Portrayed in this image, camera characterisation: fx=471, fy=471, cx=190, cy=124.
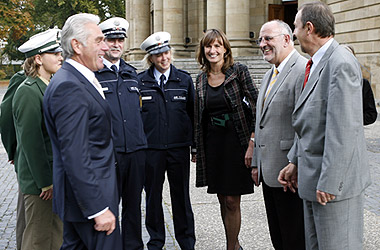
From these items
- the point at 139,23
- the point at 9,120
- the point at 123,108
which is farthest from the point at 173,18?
the point at 9,120

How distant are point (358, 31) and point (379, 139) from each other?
924 cm

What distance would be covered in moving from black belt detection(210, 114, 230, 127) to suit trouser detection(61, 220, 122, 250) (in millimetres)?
1910

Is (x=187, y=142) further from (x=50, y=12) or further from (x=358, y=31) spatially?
(x=50, y=12)

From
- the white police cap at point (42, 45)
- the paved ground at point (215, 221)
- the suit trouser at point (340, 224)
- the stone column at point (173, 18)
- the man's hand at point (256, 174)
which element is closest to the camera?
the suit trouser at point (340, 224)

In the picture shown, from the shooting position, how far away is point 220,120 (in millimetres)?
4582

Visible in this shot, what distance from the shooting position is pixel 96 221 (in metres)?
2.74

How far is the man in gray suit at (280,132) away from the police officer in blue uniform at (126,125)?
1193 millimetres

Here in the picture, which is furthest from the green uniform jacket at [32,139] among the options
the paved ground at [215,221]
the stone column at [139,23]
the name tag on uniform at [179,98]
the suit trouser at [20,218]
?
the stone column at [139,23]

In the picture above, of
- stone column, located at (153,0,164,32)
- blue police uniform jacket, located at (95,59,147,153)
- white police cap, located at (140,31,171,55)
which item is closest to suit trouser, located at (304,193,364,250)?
blue police uniform jacket, located at (95,59,147,153)

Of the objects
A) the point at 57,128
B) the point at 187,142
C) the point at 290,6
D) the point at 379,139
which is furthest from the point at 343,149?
the point at 290,6

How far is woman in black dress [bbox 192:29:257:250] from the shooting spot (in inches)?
179

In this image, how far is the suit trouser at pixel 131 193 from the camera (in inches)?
173

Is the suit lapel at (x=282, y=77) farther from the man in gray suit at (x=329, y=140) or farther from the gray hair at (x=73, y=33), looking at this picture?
the gray hair at (x=73, y=33)

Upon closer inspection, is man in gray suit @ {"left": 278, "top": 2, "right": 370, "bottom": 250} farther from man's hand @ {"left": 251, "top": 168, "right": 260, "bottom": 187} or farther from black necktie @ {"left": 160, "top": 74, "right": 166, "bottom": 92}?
black necktie @ {"left": 160, "top": 74, "right": 166, "bottom": 92}
